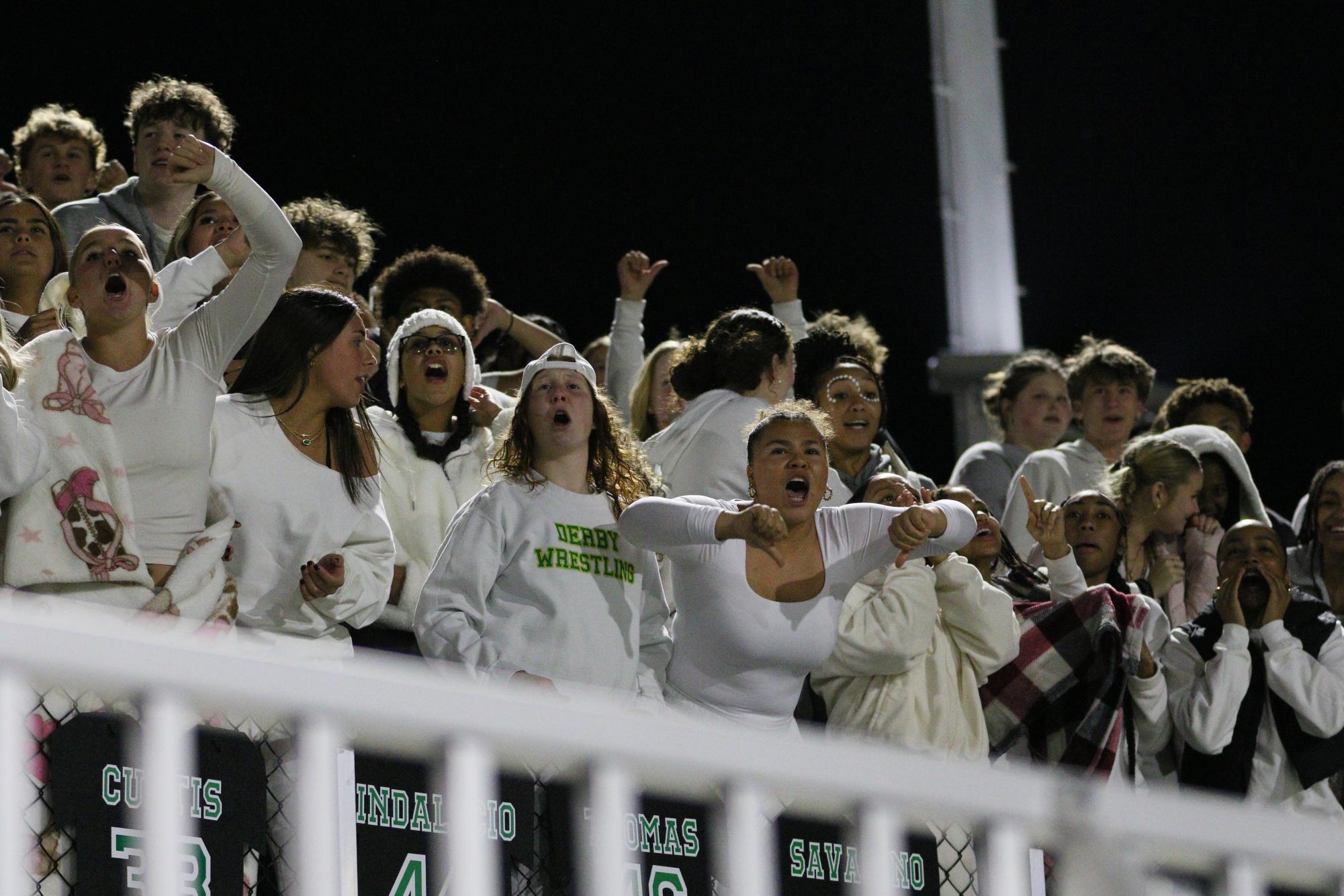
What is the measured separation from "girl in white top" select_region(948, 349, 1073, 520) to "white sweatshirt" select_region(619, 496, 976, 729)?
1.80m

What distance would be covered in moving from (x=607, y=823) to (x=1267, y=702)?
3178 millimetres

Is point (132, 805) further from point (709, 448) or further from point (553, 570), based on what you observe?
point (709, 448)

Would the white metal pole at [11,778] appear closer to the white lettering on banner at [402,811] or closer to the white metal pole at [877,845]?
the white metal pole at [877,845]

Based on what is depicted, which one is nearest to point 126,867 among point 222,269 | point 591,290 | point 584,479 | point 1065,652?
point 584,479

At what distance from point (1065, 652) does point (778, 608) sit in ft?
2.88

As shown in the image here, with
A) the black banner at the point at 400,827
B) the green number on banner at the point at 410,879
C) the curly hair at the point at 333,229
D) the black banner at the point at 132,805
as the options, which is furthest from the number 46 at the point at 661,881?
the curly hair at the point at 333,229

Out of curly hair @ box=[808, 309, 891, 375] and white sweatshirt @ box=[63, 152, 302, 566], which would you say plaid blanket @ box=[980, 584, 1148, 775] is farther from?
white sweatshirt @ box=[63, 152, 302, 566]

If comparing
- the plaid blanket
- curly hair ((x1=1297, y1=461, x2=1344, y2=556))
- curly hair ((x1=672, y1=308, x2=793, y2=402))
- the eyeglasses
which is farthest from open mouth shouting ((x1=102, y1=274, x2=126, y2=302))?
curly hair ((x1=1297, y1=461, x2=1344, y2=556))

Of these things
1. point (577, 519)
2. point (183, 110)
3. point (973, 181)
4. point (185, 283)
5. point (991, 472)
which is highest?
point (973, 181)

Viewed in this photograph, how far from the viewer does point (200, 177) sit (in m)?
3.41

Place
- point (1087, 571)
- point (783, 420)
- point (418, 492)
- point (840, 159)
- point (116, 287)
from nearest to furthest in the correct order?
1. point (116, 287)
2. point (783, 420)
3. point (418, 492)
4. point (1087, 571)
5. point (840, 159)

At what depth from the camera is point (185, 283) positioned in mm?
3809

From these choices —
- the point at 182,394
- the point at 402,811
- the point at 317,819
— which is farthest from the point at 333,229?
the point at 317,819

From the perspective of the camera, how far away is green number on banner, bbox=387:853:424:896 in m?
2.73
